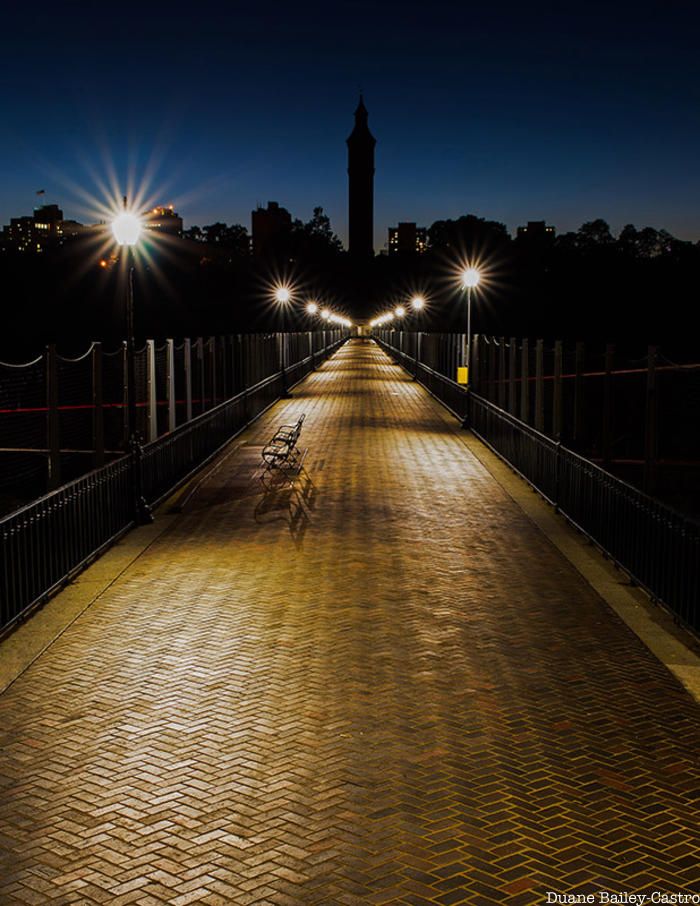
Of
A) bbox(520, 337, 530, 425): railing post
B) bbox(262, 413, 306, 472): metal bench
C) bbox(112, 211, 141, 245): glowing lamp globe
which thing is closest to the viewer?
bbox(112, 211, 141, 245): glowing lamp globe

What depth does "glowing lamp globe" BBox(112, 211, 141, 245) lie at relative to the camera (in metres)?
13.1

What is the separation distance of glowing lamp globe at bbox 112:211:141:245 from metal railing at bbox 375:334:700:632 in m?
6.22

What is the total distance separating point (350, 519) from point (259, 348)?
20353 mm

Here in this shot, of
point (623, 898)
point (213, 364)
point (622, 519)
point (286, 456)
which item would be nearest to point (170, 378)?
point (286, 456)

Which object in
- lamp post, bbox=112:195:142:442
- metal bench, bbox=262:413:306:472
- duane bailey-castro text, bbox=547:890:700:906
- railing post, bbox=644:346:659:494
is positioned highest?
lamp post, bbox=112:195:142:442

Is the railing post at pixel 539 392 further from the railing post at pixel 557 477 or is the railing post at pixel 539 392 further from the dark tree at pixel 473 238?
the dark tree at pixel 473 238

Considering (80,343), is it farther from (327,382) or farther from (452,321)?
(452,321)

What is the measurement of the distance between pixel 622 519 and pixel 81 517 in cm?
574

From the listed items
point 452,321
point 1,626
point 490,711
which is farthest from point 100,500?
point 452,321

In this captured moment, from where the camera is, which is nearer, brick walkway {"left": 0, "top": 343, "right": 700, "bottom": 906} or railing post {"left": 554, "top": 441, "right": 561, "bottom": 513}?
brick walkway {"left": 0, "top": 343, "right": 700, "bottom": 906}

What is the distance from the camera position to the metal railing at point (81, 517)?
29.9 feet

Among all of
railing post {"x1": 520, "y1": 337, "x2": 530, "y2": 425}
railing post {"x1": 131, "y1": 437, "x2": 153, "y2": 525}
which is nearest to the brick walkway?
railing post {"x1": 131, "y1": 437, "x2": 153, "y2": 525}

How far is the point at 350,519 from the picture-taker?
47.5ft

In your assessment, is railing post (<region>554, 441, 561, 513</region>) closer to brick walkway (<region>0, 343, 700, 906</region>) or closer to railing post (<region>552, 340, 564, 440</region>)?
railing post (<region>552, 340, 564, 440</region>)
